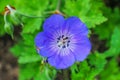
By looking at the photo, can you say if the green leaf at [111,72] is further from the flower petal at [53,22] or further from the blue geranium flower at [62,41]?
the flower petal at [53,22]

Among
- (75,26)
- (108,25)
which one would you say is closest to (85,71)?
(75,26)

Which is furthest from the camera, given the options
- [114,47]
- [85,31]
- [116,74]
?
[116,74]

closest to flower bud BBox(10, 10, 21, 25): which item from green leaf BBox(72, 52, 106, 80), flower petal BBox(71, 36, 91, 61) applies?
flower petal BBox(71, 36, 91, 61)

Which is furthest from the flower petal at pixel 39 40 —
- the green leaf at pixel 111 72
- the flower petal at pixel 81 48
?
the green leaf at pixel 111 72

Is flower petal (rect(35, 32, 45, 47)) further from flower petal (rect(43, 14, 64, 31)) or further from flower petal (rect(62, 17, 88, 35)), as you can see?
flower petal (rect(62, 17, 88, 35))

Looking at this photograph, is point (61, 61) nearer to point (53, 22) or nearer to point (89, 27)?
point (53, 22)

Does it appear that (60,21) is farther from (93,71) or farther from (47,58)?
(93,71)

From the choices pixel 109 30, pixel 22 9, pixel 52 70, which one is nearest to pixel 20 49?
pixel 22 9

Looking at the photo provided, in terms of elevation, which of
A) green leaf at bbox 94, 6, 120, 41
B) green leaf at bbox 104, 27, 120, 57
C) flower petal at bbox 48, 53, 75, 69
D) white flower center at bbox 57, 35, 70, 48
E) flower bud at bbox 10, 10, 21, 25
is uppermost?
green leaf at bbox 94, 6, 120, 41
